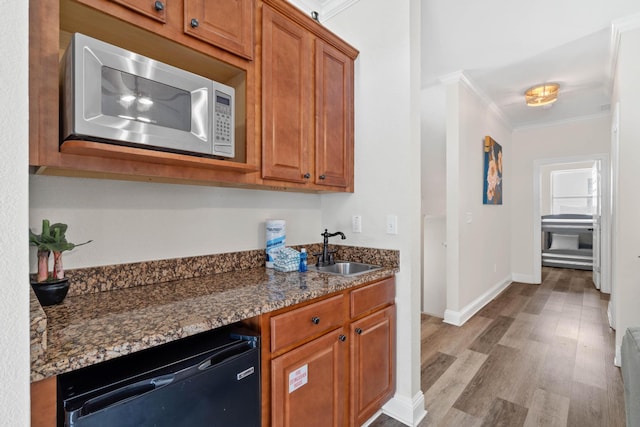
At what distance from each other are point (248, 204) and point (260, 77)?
724 mm

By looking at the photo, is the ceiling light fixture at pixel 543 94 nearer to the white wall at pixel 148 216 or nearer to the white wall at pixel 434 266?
the white wall at pixel 434 266

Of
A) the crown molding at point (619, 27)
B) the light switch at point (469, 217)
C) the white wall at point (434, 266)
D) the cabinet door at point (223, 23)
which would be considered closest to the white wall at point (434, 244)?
the white wall at point (434, 266)

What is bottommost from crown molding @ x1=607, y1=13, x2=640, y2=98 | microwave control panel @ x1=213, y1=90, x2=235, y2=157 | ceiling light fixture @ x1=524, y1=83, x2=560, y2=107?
microwave control panel @ x1=213, y1=90, x2=235, y2=157

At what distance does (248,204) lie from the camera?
1.89m

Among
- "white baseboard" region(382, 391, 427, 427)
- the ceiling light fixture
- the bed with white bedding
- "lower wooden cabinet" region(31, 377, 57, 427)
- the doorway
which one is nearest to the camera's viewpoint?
"lower wooden cabinet" region(31, 377, 57, 427)

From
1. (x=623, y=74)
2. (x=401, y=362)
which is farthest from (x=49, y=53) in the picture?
(x=623, y=74)

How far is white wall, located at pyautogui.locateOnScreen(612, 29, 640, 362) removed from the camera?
2.43 meters

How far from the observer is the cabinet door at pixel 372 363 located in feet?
5.16

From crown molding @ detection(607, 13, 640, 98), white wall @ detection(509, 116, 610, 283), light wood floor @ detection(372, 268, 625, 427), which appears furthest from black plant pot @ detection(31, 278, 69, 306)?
white wall @ detection(509, 116, 610, 283)

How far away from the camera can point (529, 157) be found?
17.2 feet

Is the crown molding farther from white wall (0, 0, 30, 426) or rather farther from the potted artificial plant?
the potted artificial plant

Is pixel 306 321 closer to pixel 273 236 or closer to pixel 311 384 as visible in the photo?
pixel 311 384

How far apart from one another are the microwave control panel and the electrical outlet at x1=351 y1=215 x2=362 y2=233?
1.00 metres

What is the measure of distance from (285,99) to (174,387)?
54.2 inches
